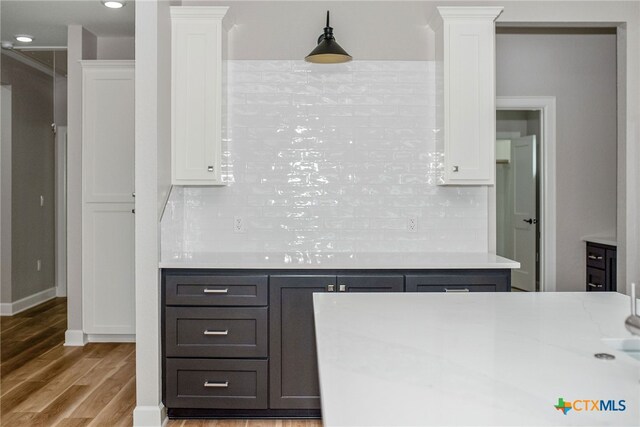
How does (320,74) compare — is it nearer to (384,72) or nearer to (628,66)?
(384,72)

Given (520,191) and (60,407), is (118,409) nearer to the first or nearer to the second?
(60,407)

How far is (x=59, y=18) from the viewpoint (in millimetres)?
4457

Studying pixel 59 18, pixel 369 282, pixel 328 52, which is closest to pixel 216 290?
pixel 369 282

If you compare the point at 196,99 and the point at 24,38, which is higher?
the point at 24,38

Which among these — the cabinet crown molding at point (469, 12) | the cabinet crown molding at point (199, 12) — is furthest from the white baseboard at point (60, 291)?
the cabinet crown molding at point (469, 12)

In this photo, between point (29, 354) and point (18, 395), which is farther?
point (29, 354)

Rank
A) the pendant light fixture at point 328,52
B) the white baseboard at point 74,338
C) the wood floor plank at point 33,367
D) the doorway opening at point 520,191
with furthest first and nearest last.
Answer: the doorway opening at point 520,191
the white baseboard at point 74,338
the wood floor plank at point 33,367
the pendant light fixture at point 328,52

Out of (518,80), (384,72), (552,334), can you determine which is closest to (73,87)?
(384,72)

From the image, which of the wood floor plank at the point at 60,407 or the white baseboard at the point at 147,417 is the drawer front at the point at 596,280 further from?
the wood floor plank at the point at 60,407

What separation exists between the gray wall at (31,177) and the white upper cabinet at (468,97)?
4.63 meters

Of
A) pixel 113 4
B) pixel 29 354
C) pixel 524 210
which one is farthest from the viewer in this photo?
pixel 524 210

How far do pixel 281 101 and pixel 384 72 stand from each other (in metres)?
0.71

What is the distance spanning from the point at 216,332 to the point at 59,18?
298 centimetres

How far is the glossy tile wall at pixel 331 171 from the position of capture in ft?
12.2
